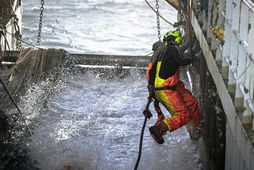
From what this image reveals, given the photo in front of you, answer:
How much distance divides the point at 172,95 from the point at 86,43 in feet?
66.0

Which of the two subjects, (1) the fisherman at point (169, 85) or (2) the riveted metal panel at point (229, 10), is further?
(1) the fisherman at point (169, 85)

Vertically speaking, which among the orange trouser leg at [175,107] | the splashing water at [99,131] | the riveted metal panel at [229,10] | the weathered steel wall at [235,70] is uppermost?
the riveted metal panel at [229,10]

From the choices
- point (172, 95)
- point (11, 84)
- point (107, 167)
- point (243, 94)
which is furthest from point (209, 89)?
point (11, 84)

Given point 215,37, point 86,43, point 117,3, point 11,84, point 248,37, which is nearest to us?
point 248,37

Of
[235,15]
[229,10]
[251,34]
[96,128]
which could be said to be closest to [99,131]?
[96,128]

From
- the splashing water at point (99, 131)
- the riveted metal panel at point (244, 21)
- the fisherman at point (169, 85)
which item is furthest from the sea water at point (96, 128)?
the riveted metal panel at point (244, 21)

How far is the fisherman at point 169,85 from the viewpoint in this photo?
830cm

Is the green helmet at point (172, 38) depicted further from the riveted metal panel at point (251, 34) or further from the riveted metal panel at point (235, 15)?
the riveted metal panel at point (251, 34)

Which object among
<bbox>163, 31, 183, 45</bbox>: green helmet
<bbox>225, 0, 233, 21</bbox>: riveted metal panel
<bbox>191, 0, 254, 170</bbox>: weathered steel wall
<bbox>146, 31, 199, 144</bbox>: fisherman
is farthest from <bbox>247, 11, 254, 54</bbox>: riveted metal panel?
<bbox>163, 31, 183, 45</bbox>: green helmet

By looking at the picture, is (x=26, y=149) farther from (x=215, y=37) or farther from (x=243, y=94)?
(x=243, y=94)

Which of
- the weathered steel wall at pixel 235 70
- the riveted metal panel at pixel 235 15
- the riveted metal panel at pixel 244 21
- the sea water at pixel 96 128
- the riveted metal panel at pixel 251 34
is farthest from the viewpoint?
the sea water at pixel 96 128

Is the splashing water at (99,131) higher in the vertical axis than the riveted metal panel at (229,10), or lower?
lower

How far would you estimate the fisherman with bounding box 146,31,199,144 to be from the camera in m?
8.30

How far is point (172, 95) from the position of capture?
8609 millimetres
